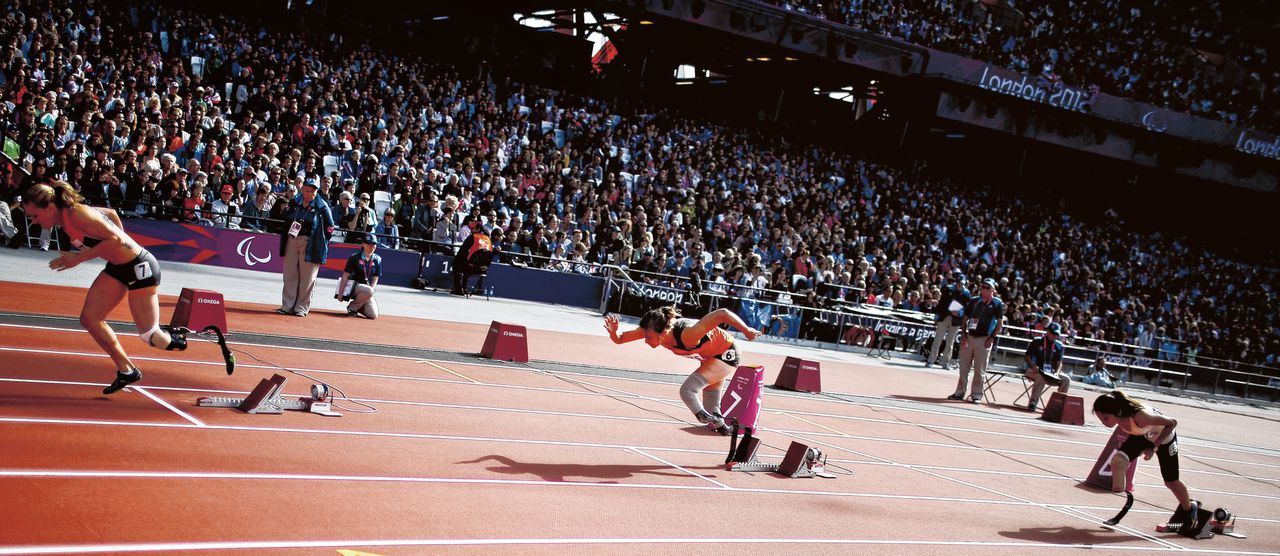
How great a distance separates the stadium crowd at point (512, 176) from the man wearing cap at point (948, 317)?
9.81 ft

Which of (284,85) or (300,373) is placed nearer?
(300,373)

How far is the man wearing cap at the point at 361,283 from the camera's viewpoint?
15.5 metres

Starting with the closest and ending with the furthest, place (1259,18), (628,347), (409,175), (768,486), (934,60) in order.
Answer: (768,486), (628,347), (409,175), (934,60), (1259,18)

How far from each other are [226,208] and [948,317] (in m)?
14.7

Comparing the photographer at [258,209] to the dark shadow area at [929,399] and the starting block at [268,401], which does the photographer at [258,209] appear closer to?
the starting block at [268,401]

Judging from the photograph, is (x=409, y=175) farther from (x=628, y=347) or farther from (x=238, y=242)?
(x=628, y=347)

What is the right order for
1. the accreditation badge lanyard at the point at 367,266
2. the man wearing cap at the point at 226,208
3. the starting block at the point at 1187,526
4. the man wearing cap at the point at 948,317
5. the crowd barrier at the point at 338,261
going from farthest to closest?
1. the man wearing cap at the point at 948,317
2. the man wearing cap at the point at 226,208
3. the crowd barrier at the point at 338,261
4. the accreditation badge lanyard at the point at 367,266
5. the starting block at the point at 1187,526

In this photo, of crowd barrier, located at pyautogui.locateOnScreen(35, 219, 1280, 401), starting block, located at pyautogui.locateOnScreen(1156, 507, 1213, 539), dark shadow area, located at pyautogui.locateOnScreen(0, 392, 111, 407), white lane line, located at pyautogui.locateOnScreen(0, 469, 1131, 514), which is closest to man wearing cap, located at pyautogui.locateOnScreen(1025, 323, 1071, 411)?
crowd barrier, located at pyautogui.locateOnScreen(35, 219, 1280, 401)

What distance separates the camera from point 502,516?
666 centimetres

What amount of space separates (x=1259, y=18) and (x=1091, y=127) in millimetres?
12641

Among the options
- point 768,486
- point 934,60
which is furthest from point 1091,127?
point 768,486

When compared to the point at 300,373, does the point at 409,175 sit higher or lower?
higher

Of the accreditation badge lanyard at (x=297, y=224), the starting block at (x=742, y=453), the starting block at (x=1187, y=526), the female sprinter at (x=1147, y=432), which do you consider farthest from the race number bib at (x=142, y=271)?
the starting block at (x=1187, y=526)

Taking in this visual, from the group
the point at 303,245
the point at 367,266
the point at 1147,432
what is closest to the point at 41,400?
the point at 303,245
